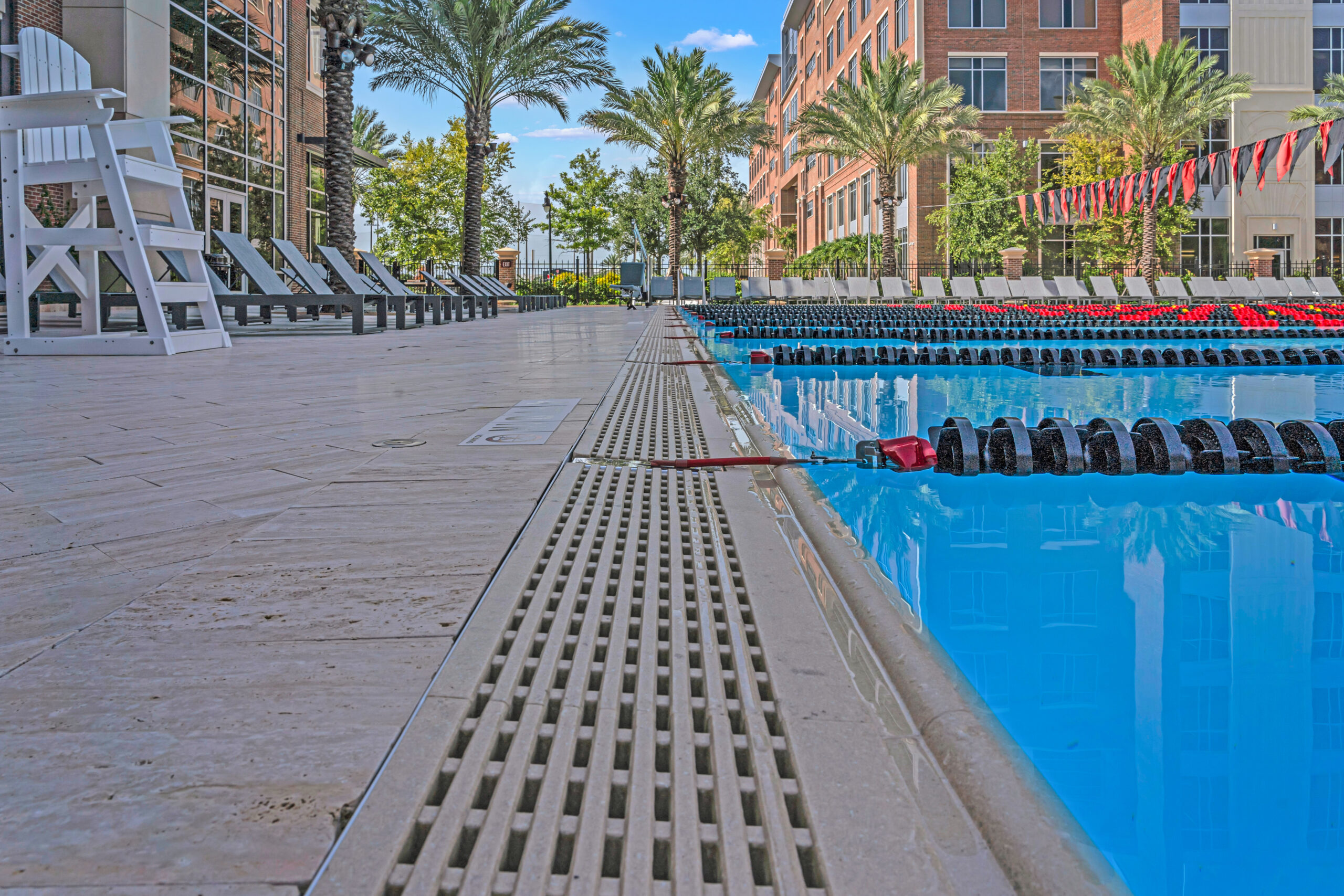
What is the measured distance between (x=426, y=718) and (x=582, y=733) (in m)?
0.23

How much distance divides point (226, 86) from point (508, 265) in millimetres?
15753

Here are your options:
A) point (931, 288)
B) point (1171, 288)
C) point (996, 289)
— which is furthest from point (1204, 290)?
point (931, 288)

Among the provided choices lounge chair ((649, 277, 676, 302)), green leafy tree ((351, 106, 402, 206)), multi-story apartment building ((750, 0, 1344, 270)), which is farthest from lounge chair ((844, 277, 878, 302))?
green leafy tree ((351, 106, 402, 206))

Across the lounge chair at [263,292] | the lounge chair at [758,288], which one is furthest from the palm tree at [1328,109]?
the lounge chair at [263,292]

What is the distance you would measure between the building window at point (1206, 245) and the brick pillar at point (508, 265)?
27480 millimetres

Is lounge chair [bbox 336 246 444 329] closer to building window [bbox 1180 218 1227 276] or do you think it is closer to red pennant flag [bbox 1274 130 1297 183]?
red pennant flag [bbox 1274 130 1297 183]

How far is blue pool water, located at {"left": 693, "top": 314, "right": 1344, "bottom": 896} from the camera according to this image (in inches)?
57.1

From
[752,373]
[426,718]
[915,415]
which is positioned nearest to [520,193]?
[752,373]

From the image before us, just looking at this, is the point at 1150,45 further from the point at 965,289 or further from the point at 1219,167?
the point at 1219,167

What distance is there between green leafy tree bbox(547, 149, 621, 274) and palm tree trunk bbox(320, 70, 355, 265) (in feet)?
84.5

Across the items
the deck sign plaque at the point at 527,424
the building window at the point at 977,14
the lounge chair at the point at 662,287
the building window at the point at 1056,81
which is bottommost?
the deck sign plaque at the point at 527,424

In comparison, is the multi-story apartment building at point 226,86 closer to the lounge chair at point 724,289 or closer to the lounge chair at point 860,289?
the lounge chair at point 724,289

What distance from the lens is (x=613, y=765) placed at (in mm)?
1306

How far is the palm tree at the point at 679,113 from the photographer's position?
1278 inches
